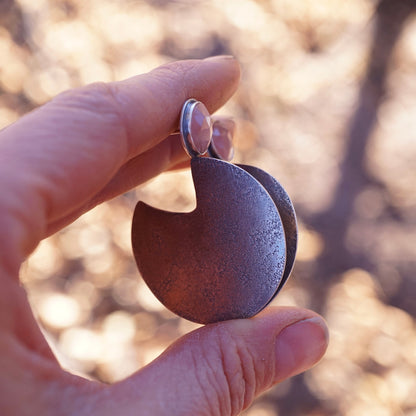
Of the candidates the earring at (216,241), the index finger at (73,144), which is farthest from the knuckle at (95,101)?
the earring at (216,241)

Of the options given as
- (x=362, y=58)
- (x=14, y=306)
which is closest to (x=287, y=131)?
(x=362, y=58)

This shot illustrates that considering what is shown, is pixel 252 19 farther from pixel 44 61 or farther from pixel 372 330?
pixel 372 330

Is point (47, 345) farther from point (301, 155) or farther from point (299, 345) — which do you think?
point (301, 155)

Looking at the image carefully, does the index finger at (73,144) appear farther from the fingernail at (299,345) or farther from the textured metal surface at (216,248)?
the fingernail at (299,345)

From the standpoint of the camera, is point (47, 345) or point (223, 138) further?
point (223, 138)

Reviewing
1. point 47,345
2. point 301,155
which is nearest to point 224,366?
point 47,345

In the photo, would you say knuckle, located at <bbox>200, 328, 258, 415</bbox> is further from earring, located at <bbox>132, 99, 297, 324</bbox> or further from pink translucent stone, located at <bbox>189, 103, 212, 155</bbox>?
pink translucent stone, located at <bbox>189, 103, 212, 155</bbox>
